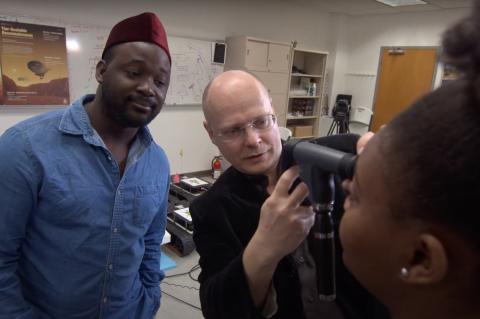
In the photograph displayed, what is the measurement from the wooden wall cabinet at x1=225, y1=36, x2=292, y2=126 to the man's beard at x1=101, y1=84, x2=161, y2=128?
3011 mm

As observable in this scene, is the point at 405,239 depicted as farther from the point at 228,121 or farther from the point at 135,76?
the point at 135,76

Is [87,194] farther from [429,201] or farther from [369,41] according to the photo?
[369,41]

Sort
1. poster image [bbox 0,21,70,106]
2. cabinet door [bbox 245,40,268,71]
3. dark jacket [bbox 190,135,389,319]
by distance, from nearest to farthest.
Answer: dark jacket [bbox 190,135,389,319]
poster image [bbox 0,21,70,106]
cabinet door [bbox 245,40,268,71]

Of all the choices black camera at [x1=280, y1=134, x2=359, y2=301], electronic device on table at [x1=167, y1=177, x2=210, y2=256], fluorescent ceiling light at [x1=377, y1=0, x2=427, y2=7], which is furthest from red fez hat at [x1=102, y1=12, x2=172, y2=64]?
fluorescent ceiling light at [x1=377, y1=0, x2=427, y2=7]

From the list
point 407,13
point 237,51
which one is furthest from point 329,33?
point 237,51

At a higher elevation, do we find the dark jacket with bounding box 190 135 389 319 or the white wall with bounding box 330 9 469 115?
the white wall with bounding box 330 9 469 115

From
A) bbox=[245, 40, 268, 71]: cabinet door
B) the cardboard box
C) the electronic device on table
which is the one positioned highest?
bbox=[245, 40, 268, 71]: cabinet door

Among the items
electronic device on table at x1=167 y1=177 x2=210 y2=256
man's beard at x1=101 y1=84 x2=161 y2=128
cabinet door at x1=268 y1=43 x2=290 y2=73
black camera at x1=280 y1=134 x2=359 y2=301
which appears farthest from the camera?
cabinet door at x1=268 y1=43 x2=290 y2=73

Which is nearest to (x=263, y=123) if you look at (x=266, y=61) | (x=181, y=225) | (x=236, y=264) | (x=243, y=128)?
(x=243, y=128)

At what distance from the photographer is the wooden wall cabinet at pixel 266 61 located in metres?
4.17

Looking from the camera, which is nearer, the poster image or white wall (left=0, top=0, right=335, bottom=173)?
the poster image

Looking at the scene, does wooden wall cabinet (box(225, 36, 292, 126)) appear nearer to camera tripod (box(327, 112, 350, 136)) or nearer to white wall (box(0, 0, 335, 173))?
white wall (box(0, 0, 335, 173))

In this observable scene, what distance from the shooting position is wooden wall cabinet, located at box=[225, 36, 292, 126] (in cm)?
417

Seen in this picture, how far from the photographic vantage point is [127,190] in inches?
44.5
